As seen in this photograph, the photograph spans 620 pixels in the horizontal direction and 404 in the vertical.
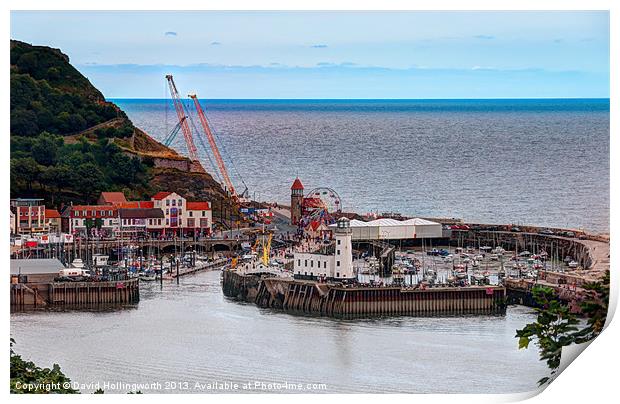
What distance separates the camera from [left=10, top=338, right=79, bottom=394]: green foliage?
12.9 meters

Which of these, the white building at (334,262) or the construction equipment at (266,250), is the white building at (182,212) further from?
the white building at (334,262)

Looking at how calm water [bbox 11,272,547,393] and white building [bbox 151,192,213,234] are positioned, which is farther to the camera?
white building [bbox 151,192,213,234]

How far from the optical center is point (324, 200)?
68.8 feet

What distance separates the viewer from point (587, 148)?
22344mm

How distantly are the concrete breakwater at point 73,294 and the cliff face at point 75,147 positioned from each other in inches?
64.3

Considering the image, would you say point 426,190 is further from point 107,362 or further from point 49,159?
point 107,362

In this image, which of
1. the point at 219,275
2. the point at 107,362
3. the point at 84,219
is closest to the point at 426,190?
the point at 219,275

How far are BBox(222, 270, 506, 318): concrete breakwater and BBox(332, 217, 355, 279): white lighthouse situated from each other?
0.78ft

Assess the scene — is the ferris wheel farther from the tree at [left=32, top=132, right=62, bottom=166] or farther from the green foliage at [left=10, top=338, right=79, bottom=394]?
the green foliage at [left=10, top=338, right=79, bottom=394]

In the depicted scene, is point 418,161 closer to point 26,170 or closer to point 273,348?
point 26,170

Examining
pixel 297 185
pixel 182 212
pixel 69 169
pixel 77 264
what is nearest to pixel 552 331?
pixel 77 264

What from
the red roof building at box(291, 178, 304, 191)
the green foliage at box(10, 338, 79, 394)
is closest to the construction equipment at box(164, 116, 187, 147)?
the red roof building at box(291, 178, 304, 191)

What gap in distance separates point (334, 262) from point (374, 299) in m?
0.71

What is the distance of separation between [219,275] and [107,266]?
1492mm
